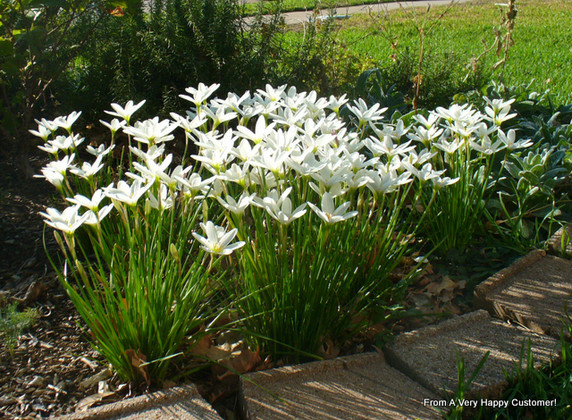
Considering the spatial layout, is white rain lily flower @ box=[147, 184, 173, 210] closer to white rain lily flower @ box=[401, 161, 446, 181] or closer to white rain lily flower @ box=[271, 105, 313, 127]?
white rain lily flower @ box=[271, 105, 313, 127]

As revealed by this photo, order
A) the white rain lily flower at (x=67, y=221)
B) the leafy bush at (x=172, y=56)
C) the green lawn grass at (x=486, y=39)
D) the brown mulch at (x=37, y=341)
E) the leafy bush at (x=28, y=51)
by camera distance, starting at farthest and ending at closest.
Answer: the green lawn grass at (x=486, y=39) < the leafy bush at (x=172, y=56) < the leafy bush at (x=28, y=51) < the brown mulch at (x=37, y=341) < the white rain lily flower at (x=67, y=221)

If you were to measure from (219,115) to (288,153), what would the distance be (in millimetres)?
512

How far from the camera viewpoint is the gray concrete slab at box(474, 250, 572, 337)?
2305 mm

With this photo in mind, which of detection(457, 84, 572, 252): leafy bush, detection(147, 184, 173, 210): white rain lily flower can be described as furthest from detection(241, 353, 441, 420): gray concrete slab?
detection(457, 84, 572, 252): leafy bush

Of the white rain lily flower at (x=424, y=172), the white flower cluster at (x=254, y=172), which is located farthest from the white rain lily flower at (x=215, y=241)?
the white rain lily flower at (x=424, y=172)

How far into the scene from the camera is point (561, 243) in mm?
2771

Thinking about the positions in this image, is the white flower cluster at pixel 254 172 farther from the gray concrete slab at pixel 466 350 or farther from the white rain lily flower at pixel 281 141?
the gray concrete slab at pixel 466 350

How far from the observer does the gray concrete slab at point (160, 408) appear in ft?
5.57

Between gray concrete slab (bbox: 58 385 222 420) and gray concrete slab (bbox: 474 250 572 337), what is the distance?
1.32m

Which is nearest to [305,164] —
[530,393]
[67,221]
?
[67,221]

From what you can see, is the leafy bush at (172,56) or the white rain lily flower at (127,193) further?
the leafy bush at (172,56)

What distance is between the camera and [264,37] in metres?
4.03

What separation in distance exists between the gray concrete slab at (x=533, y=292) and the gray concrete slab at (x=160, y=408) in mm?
1318

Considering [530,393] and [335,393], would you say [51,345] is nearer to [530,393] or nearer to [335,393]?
[335,393]
